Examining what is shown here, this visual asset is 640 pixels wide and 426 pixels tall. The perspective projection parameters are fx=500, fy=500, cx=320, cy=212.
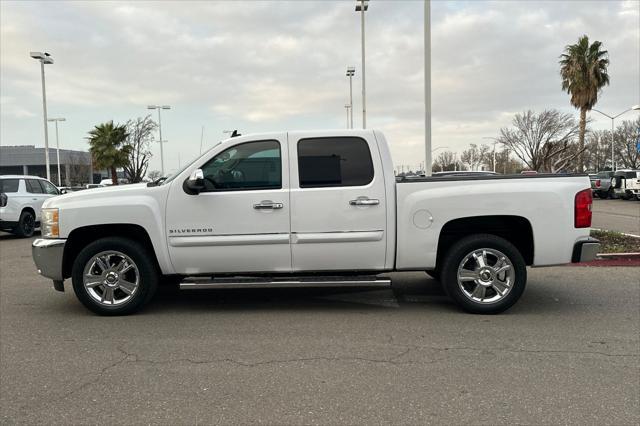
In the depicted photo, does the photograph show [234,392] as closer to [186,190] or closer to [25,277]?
[186,190]

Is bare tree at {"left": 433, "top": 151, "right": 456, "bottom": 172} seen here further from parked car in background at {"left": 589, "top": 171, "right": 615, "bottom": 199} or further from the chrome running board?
the chrome running board

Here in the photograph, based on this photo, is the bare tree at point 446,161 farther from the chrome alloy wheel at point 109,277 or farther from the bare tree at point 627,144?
the chrome alloy wheel at point 109,277

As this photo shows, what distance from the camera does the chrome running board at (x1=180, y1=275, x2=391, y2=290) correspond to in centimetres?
538

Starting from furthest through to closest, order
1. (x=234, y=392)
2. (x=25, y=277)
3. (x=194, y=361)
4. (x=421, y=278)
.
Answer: (x=25, y=277) < (x=421, y=278) < (x=194, y=361) < (x=234, y=392)

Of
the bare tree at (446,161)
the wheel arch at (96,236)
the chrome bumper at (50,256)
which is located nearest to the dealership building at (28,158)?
the bare tree at (446,161)

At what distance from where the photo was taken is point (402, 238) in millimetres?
5402

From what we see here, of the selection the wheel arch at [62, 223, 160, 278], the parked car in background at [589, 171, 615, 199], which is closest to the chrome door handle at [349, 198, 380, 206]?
the wheel arch at [62, 223, 160, 278]

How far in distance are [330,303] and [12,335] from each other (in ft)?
11.1

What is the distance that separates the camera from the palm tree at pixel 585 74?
113 ft

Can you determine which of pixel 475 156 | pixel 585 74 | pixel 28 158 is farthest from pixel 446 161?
pixel 28 158

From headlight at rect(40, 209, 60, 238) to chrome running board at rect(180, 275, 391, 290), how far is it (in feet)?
4.84

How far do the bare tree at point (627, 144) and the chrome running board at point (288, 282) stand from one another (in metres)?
71.2

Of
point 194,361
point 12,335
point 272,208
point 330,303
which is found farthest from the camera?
point 330,303

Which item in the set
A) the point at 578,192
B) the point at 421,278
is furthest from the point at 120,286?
the point at 578,192
